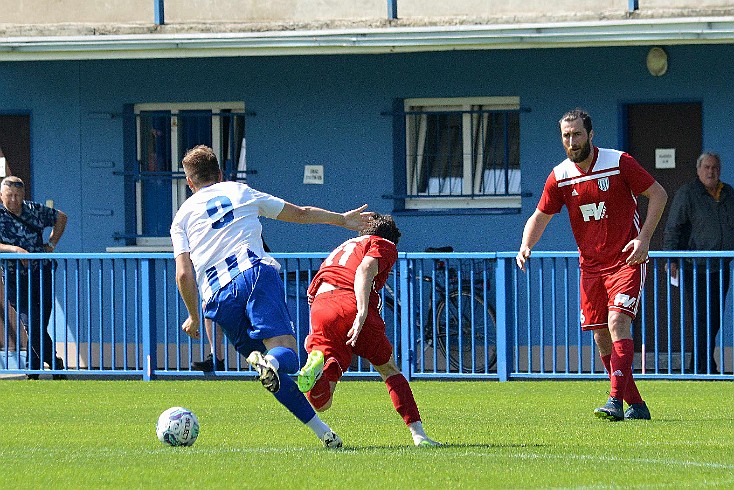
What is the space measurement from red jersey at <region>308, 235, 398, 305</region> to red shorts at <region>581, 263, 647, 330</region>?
1626 millimetres

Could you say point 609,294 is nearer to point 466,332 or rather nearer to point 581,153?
point 581,153

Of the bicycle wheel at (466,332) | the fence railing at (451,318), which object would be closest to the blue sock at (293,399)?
the fence railing at (451,318)

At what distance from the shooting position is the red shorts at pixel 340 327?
371 inches

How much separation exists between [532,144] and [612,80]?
3.43 feet

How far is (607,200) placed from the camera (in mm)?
10844

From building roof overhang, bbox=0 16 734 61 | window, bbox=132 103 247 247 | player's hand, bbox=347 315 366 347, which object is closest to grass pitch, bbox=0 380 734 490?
player's hand, bbox=347 315 366 347

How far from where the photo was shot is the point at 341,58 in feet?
57.7

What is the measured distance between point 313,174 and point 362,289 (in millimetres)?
8082

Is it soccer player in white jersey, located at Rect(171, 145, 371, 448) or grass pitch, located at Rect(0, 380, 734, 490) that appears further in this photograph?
soccer player in white jersey, located at Rect(171, 145, 371, 448)

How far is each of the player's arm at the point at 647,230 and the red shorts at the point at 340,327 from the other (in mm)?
1923

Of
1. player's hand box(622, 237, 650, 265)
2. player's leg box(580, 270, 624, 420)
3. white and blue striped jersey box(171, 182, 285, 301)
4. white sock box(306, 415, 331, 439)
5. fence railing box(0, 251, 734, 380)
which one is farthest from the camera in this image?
fence railing box(0, 251, 734, 380)

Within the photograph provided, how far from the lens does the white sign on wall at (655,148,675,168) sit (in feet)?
54.6

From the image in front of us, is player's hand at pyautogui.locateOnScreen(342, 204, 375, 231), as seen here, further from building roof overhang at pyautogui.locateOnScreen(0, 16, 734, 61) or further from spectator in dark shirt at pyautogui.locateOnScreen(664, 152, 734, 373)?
A: building roof overhang at pyautogui.locateOnScreen(0, 16, 734, 61)

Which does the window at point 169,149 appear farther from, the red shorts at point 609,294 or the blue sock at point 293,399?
the blue sock at point 293,399
